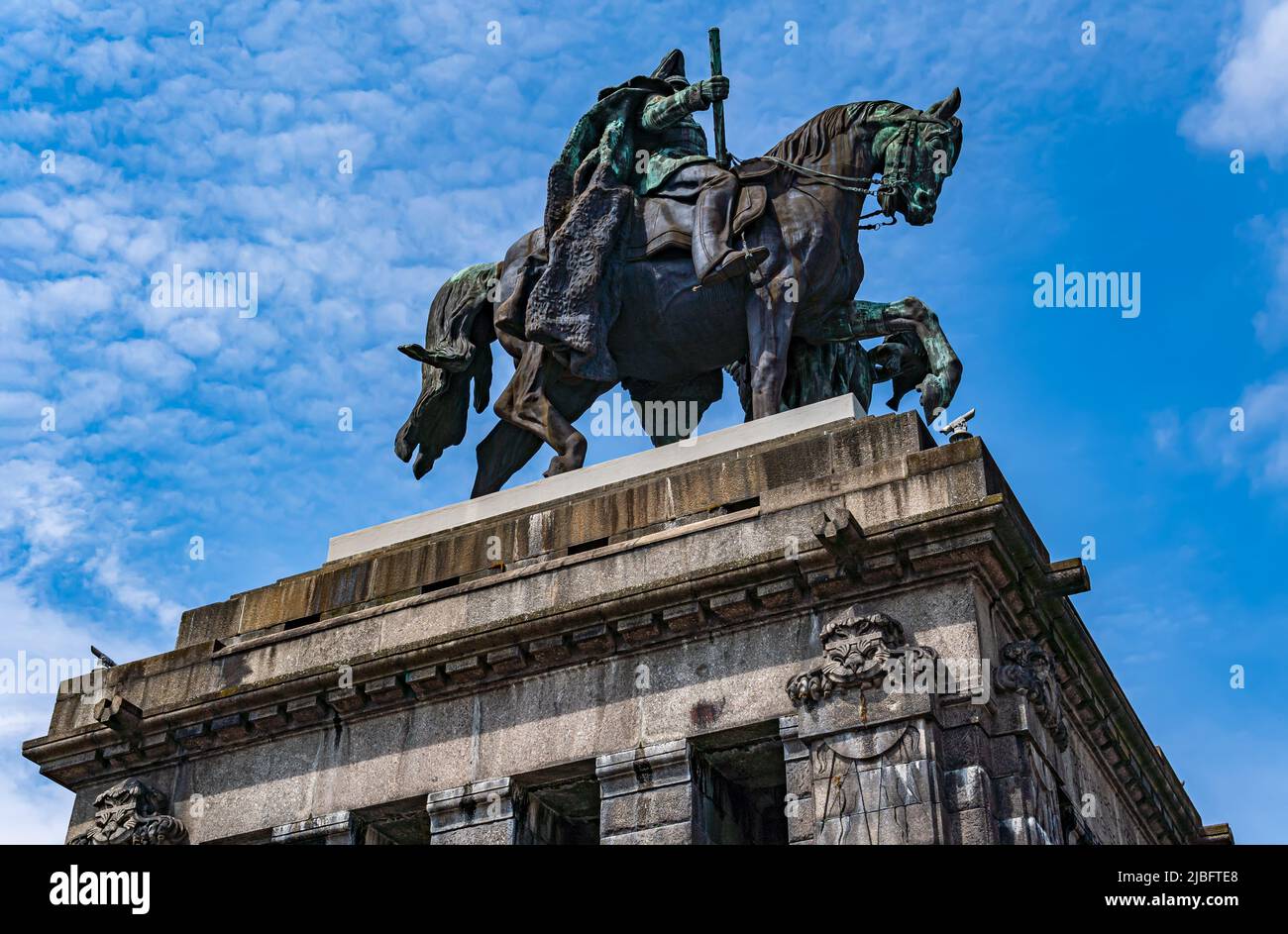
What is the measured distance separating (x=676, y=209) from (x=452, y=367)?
4.12 metres

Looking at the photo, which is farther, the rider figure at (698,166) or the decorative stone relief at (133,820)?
the rider figure at (698,166)

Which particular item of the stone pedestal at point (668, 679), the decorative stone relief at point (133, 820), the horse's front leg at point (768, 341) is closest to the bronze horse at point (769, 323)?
the horse's front leg at point (768, 341)

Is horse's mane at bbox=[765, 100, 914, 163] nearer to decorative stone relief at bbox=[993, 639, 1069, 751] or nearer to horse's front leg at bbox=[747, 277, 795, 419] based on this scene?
horse's front leg at bbox=[747, 277, 795, 419]

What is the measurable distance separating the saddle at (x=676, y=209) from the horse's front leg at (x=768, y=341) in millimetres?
1096

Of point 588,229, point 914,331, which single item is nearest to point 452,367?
point 588,229

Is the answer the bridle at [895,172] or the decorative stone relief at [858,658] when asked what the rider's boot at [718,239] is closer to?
the bridle at [895,172]

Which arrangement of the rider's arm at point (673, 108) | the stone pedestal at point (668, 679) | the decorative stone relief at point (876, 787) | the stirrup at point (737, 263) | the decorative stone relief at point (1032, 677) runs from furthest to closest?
the rider's arm at point (673, 108) < the stirrup at point (737, 263) < the decorative stone relief at point (1032, 677) < the stone pedestal at point (668, 679) < the decorative stone relief at point (876, 787)

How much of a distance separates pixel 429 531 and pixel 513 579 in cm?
250

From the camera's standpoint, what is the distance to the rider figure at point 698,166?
23953 millimetres

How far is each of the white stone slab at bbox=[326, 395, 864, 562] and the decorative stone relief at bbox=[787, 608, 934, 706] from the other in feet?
11.5

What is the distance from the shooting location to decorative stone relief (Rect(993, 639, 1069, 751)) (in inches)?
754

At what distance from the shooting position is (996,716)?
1906 centimetres

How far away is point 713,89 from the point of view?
2580 cm
